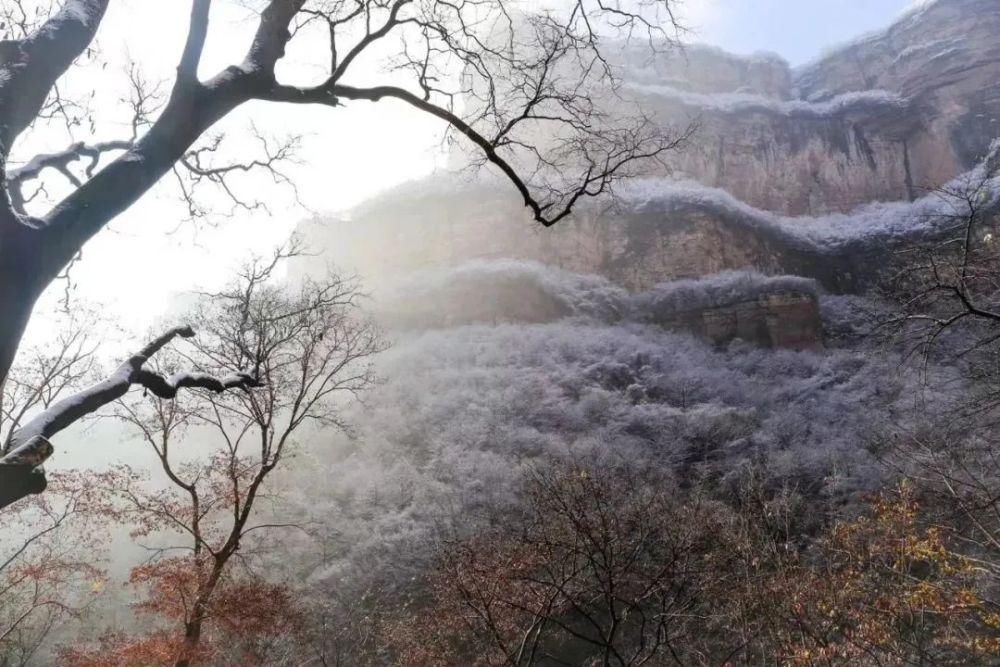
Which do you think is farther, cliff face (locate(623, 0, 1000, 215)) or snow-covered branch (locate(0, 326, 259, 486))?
cliff face (locate(623, 0, 1000, 215))

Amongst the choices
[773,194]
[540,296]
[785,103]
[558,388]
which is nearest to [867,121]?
[785,103]

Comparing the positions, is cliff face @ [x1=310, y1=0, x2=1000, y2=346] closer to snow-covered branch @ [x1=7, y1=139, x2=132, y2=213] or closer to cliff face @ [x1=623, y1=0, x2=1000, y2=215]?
cliff face @ [x1=623, y1=0, x2=1000, y2=215]

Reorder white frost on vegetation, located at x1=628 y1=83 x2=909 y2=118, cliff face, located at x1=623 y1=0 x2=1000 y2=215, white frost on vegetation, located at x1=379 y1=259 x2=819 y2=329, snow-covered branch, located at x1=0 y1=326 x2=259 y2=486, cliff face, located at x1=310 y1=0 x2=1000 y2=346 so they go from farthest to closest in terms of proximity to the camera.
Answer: white frost on vegetation, located at x1=628 y1=83 x2=909 y2=118
cliff face, located at x1=623 y1=0 x2=1000 y2=215
cliff face, located at x1=310 y1=0 x2=1000 y2=346
white frost on vegetation, located at x1=379 y1=259 x2=819 y2=329
snow-covered branch, located at x1=0 y1=326 x2=259 y2=486

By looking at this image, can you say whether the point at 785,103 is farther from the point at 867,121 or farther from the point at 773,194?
the point at 773,194

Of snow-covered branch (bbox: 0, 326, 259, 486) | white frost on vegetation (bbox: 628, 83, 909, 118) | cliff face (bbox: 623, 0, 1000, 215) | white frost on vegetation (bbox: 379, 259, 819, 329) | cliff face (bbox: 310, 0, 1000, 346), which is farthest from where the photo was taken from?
white frost on vegetation (bbox: 628, 83, 909, 118)

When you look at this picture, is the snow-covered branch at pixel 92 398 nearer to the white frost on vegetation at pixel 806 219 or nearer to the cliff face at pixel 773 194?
the cliff face at pixel 773 194

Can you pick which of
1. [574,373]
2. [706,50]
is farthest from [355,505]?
[706,50]

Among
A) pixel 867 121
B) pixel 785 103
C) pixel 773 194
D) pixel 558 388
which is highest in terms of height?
pixel 785 103

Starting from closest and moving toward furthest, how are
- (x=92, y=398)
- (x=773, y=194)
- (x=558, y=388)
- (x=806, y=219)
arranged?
(x=92, y=398) < (x=558, y=388) < (x=806, y=219) < (x=773, y=194)

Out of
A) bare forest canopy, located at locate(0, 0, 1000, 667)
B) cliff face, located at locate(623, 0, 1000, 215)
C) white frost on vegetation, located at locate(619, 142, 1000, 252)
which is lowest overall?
bare forest canopy, located at locate(0, 0, 1000, 667)

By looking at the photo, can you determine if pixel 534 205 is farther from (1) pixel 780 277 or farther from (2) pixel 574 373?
(1) pixel 780 277

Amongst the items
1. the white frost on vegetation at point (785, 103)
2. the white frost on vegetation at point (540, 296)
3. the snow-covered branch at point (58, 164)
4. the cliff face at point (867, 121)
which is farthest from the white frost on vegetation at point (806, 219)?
the snow-covered branch at point (58, 164)

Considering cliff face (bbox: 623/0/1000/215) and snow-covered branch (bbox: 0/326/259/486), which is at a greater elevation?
cliff face (bbox: 623/0/1000/215)

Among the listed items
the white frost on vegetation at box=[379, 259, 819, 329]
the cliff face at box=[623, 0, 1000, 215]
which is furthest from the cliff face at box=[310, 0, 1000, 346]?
the white frost on vegetation at box=[379, 259, 819, 329]
